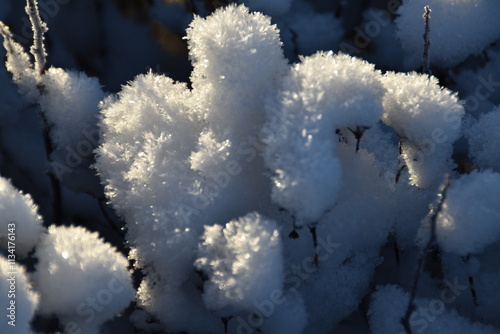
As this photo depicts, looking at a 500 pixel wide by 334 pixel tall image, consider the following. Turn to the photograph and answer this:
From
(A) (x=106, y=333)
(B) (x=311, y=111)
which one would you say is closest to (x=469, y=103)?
(B) (x=311, y=111)

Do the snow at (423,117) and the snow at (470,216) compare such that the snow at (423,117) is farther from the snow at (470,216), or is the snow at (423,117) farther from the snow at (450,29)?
the snow at (450,29)

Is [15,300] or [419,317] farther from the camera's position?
[419,317]

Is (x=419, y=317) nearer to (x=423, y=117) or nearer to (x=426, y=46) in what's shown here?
(x=423, y=117)

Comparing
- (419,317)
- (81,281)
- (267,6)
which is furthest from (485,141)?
(81,281)

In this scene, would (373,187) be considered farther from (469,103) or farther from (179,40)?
(179,40)

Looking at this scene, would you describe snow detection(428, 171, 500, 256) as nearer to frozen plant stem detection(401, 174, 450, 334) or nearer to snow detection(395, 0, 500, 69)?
frozen plant stem detection(401, 174, 450, 334)

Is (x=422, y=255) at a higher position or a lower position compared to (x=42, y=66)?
lower
